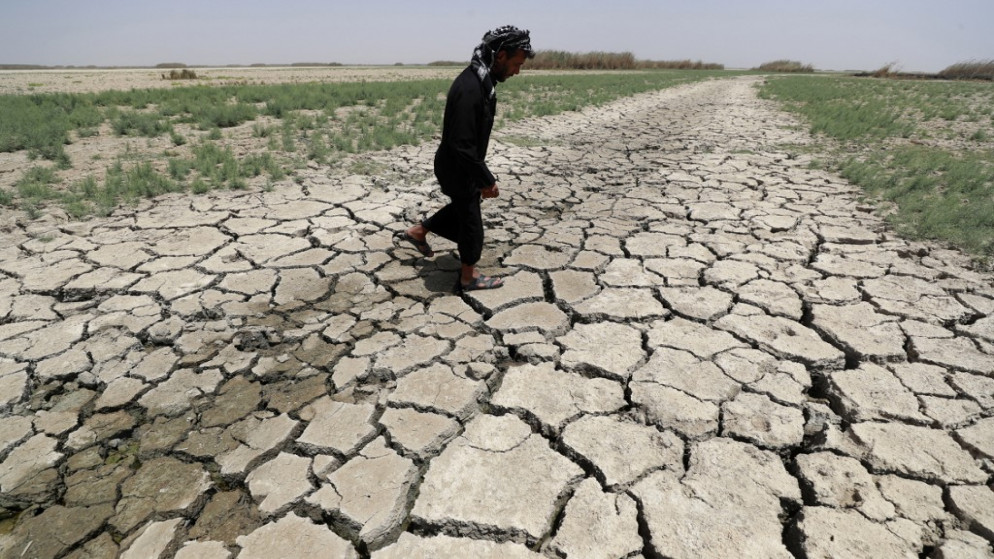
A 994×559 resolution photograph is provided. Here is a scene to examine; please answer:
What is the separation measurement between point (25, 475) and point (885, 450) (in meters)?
2.96

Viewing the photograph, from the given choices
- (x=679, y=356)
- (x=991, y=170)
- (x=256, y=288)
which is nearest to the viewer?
(x=679, y=356)

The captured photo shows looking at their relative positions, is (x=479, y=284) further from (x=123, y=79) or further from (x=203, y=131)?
(x=123, y=79)

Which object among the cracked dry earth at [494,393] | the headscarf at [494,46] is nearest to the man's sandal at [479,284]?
the cracked dry earth at [494,393]

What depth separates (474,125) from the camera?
2.37 m

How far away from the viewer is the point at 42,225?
3479 millimetres

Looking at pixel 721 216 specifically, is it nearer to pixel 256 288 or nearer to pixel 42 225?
pixel 256 288

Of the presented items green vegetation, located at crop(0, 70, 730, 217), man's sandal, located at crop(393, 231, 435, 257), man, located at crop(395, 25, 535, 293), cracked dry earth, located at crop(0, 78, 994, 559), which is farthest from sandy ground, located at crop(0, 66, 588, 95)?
man, located at crop(395, 25, 535, 293)

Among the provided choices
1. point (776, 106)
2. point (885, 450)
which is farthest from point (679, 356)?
point (776, 106)

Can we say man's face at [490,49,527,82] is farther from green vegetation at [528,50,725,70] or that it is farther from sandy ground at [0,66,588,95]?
green vegetation at [528,50,725,70]

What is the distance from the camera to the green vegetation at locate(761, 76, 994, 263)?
11.9ft

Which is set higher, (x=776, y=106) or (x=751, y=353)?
(x=776, y=106)

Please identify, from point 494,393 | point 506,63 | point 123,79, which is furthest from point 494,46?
point 123,79

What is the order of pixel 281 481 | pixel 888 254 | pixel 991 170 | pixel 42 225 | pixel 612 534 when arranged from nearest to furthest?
pixel 612 534 → pixel 281 481 → pixel 888 254 → pixel 42 225 → pixel 991 170

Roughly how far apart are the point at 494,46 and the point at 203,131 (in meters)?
5.88
